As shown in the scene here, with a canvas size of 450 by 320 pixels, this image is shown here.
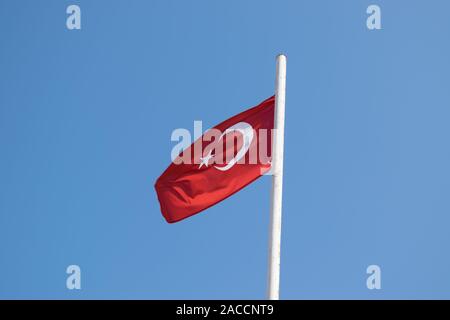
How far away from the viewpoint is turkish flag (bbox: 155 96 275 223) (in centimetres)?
1784

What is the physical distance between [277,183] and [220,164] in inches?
63.0

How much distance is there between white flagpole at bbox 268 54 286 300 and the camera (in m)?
16.6

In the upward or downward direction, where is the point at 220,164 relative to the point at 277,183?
upward

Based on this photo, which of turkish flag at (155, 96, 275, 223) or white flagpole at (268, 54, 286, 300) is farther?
turkish flag at (155, 96, 275, 223)

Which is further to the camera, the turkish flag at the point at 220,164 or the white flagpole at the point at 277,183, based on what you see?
the turkish flag at the point at 220,164

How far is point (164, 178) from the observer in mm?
18891

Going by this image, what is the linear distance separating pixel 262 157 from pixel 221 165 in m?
0.94

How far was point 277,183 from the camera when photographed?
17188 mm

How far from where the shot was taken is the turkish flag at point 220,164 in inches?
703

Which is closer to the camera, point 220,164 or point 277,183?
point 277,183

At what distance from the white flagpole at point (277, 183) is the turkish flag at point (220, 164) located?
44 centimetres

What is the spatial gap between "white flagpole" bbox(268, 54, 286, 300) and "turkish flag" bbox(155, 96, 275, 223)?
0.44 meters
